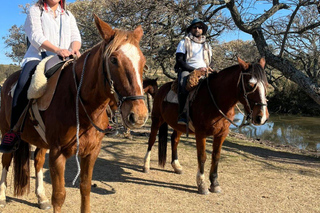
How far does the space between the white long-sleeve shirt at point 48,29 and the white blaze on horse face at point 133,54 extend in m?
1.24

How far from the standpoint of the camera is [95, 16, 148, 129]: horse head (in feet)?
5.87

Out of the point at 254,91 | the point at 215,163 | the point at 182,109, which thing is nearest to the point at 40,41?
the point at 182,109

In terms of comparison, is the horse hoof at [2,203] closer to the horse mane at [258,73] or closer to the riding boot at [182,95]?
the riding boot at [182,95]

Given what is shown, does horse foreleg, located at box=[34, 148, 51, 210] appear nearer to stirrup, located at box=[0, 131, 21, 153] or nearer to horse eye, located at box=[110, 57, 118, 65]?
stirrup, located at box=[0, 131, 21, 153]

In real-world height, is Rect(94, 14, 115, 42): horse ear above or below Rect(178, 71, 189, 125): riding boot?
above

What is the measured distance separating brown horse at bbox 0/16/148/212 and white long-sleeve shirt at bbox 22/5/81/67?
1.73 ft

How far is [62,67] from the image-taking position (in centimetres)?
264

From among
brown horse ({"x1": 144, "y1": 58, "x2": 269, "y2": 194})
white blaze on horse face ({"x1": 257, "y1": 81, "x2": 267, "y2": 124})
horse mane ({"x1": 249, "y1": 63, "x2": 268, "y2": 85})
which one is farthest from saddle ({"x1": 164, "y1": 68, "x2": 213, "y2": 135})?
white blaze on horse face ({"x1": 257, "y1": 81, "x2": 267, "y2": 124})

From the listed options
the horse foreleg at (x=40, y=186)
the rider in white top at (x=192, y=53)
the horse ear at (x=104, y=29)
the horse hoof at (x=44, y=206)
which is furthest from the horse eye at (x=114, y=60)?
the rider in white top at (x=192, y=53)

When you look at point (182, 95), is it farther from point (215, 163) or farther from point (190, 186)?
point (190, 186)

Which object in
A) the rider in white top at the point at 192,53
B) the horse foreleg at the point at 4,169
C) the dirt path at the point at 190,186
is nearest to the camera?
the horse foreleg at the point at 4,169

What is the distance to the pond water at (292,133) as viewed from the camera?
10.9 m

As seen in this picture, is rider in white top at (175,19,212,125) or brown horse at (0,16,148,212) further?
rider in white top at (175,19,212,125)

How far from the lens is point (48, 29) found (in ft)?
9.56
